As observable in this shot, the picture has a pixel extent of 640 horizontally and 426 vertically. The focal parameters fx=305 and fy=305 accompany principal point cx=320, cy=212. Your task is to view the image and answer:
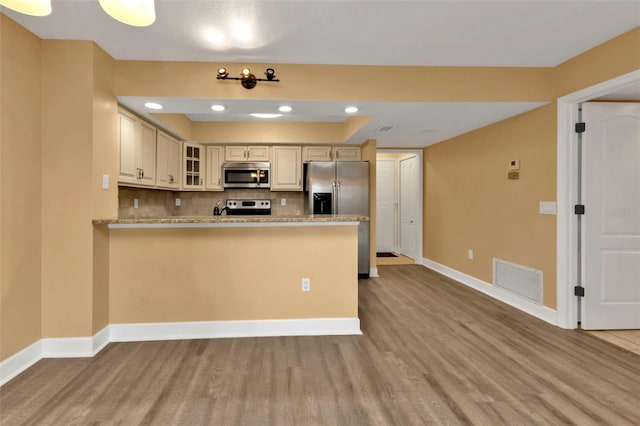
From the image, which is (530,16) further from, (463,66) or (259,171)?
(259,171)

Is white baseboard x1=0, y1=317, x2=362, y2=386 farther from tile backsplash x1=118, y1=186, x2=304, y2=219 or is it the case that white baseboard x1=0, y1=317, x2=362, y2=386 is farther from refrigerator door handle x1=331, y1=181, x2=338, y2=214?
tile backsplash x1=118, y1=186, x2=304, y2=219

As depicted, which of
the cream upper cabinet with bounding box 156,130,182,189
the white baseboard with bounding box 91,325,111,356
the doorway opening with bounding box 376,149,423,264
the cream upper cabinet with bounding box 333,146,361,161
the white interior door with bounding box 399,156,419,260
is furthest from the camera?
the doorway opening with bounding box 376,149,423,264

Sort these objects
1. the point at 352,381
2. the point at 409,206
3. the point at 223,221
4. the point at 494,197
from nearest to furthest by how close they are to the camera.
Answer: the point at 352,381
the point at 223,221
the point at 494,197
the point at 409,206

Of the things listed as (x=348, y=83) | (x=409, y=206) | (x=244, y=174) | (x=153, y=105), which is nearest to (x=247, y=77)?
(x=348, y=83)

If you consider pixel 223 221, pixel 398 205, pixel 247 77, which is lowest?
pixel 223 221

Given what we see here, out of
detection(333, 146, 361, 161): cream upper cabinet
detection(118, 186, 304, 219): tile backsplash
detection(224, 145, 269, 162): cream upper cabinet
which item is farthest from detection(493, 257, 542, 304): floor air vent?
detection(224, 145, 269, 162): cream upper cabinet

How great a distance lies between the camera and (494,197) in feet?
12.7

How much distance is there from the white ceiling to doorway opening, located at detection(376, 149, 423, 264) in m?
3.32

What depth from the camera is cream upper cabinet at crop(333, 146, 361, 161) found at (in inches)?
199

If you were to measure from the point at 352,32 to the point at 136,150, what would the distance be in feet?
8.32

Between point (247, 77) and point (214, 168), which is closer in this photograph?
point (247, 77)

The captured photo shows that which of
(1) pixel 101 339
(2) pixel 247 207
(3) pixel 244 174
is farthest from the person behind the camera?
(2) pixel 247 207

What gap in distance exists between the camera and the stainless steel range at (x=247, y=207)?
17.0 feet

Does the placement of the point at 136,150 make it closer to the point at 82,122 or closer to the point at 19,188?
the point at 82,122
